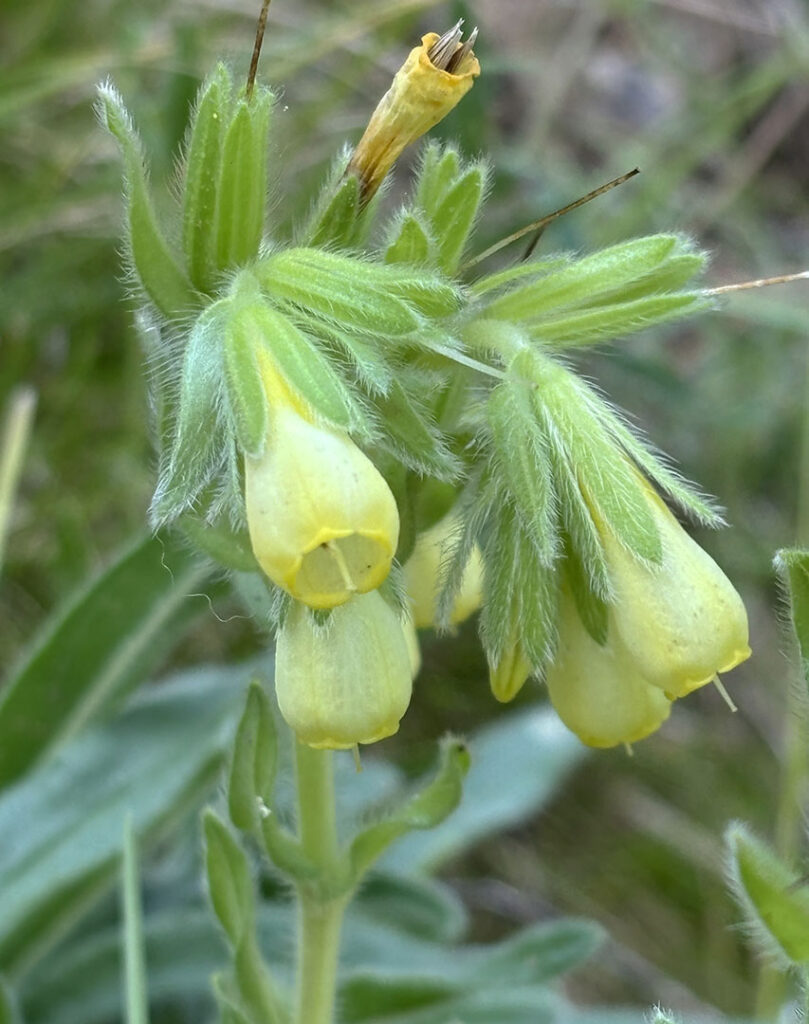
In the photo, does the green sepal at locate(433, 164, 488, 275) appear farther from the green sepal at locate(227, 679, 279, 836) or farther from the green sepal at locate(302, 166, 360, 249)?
the green sepal at locate(227, 679, 279, 836)

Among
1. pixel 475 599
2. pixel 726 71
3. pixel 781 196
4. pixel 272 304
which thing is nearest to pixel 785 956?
pixel 475 599

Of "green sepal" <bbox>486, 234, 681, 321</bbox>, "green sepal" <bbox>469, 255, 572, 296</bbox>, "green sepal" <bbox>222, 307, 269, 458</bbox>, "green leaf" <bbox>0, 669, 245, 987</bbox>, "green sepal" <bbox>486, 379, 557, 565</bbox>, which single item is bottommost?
"green leaf" <bbox>0, 669, 245, 987</bbox>

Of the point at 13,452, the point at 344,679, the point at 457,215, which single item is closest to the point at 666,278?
the point at 457,215

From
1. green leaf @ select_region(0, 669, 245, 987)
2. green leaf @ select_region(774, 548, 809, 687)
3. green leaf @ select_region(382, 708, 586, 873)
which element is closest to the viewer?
green leaf @ select_region(774, 548, 809, 687)

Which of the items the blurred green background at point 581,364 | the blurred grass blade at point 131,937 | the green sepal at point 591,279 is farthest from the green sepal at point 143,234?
the blurred green background at point 581,364

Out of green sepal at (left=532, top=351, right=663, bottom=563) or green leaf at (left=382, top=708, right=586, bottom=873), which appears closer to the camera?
green sepal at (left=532, top=351, right=663, bottom=563)

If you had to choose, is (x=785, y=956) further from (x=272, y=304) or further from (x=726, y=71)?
(x=726, y=71)

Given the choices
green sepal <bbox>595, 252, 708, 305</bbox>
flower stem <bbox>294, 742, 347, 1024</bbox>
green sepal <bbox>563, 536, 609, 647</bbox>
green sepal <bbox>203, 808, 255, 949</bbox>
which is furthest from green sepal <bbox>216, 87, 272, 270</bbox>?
green sepal <bbox>203, 808, 255, 949</bbox>
